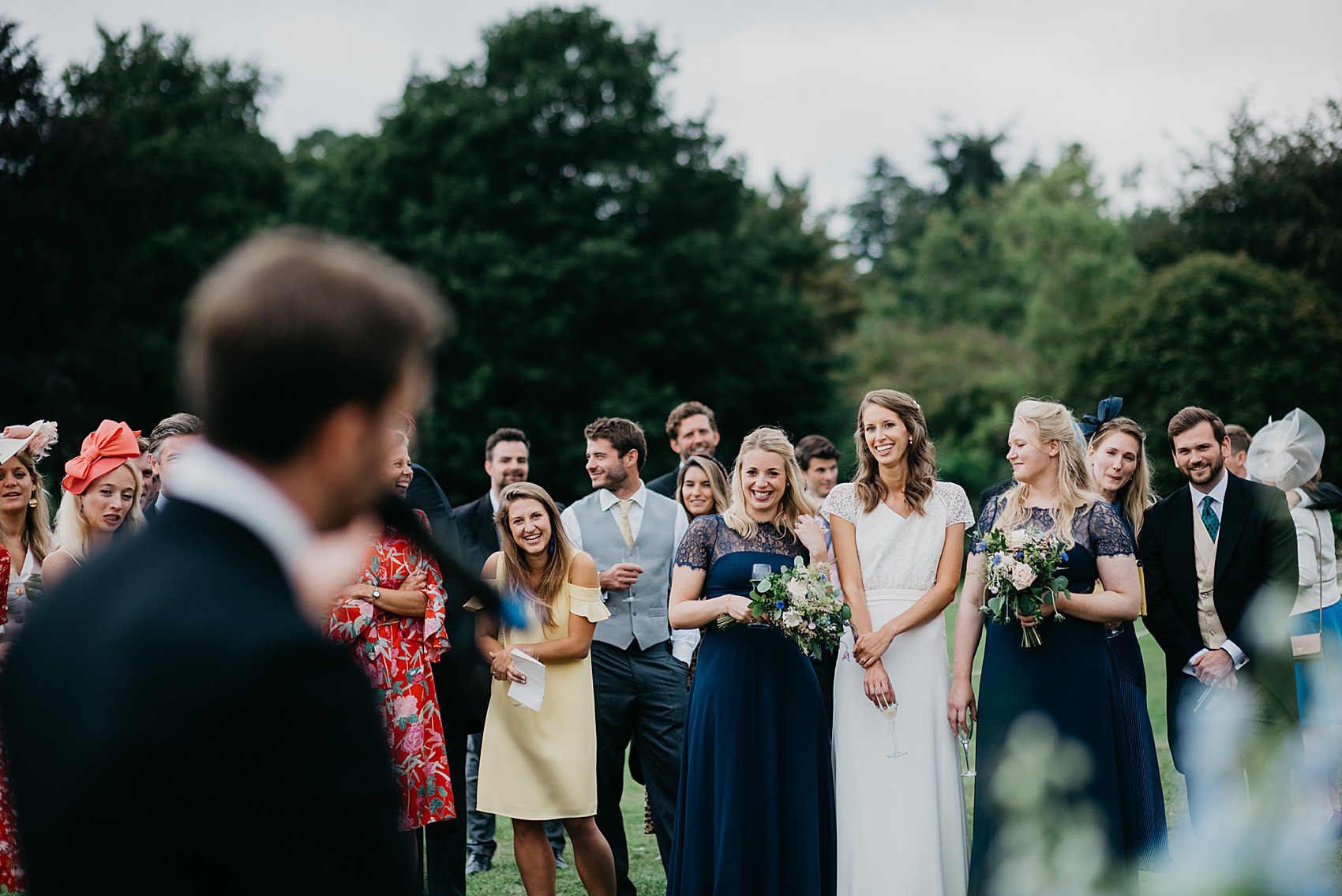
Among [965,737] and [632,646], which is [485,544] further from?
[965,737]

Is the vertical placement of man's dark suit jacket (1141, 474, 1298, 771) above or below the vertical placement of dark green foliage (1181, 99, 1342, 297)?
below

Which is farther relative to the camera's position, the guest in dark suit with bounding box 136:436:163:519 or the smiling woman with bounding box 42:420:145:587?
the guest in dark suit with bounding box 136:436:163:519

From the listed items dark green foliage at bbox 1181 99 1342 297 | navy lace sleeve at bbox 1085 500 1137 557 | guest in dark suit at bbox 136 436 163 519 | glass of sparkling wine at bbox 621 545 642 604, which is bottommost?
navy lace sleeve at bbox 1085 500 1137 557

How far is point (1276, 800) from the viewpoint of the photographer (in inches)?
43.5

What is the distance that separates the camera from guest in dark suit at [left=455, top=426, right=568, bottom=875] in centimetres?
760

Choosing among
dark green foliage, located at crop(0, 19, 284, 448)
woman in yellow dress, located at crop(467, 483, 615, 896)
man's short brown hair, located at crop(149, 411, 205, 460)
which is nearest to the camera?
woman in yellow dress, located at crop(467, 483, 615, 896)

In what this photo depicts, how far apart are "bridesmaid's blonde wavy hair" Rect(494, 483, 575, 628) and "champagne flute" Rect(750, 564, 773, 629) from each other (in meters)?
1.06

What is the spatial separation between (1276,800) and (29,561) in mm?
6372

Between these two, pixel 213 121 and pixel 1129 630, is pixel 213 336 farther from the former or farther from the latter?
pixel 213 121

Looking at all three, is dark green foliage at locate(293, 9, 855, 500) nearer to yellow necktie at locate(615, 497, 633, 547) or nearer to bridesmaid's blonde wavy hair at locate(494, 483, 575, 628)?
yellow necktie at locate(615, 497, 633, 547)

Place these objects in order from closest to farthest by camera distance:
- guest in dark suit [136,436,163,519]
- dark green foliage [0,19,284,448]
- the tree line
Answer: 1. guest in dark suit [136,436,163,519]
2. dark green foliage [0,19,284,448]
3. the tree line

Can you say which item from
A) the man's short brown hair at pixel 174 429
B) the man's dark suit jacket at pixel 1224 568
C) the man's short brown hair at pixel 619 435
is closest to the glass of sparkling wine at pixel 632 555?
the man's short brown hair at pixel 619 435

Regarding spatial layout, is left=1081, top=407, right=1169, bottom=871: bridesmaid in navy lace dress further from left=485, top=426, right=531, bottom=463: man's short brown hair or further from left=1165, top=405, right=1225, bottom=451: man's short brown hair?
left=485, top=426, right=531, bottom=463: man's short brown hair

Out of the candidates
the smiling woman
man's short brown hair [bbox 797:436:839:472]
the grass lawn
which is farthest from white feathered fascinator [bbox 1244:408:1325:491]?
the smiling woman
